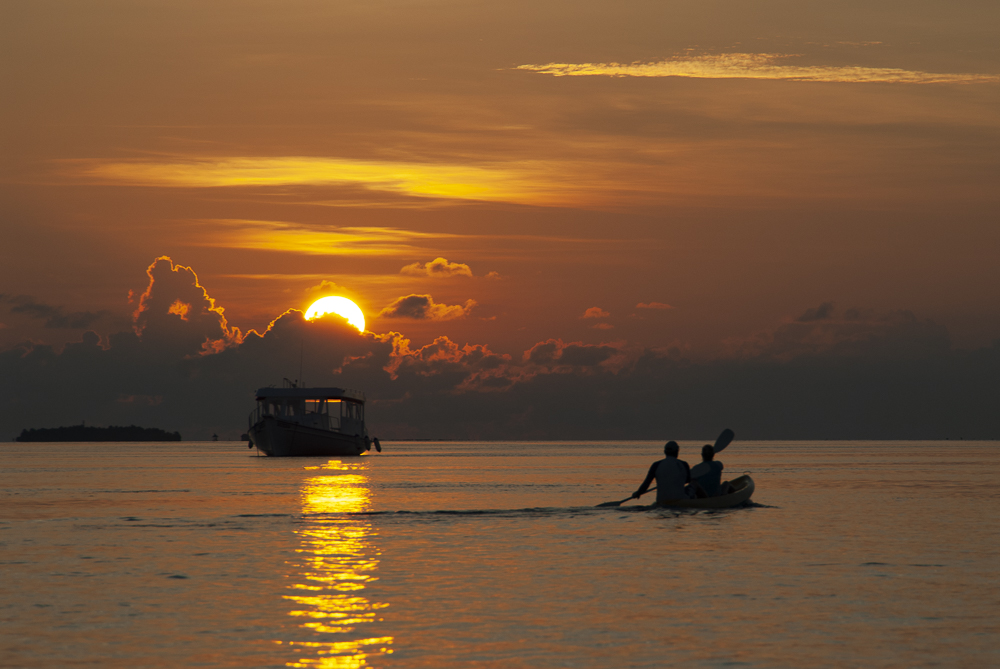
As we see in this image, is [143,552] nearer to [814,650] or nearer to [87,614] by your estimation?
[87,614]

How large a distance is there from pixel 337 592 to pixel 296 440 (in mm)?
110580

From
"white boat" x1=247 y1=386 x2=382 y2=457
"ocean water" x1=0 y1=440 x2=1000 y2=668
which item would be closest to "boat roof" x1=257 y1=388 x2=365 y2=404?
"white boat" x1=247 y1=386 x2=382 y2=457

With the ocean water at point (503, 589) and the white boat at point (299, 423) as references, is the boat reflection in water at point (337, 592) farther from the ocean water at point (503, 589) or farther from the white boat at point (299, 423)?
the white boat at point (299, 423)

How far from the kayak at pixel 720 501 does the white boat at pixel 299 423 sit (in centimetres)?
8850

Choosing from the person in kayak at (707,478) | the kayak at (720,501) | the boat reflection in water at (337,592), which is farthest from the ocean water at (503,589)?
the person in kayak at (707,478)

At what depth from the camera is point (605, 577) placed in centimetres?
2295

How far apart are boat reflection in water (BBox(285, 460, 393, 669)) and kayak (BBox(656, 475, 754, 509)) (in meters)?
10.9

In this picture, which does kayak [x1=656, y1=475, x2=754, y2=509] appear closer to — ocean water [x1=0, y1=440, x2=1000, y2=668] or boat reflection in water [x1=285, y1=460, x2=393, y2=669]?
ocean water [x1=0, y1=440, x2=1000, y2=668]

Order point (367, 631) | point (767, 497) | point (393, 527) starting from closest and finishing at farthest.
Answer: point (367, 631)
point (393, 527)
point (767, 497)

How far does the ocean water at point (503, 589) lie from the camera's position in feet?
50.5

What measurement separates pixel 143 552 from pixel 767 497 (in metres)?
34.4

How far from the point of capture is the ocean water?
50.5 feet

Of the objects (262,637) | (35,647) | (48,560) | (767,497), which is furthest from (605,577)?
(767,497)

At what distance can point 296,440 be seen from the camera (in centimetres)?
12912
